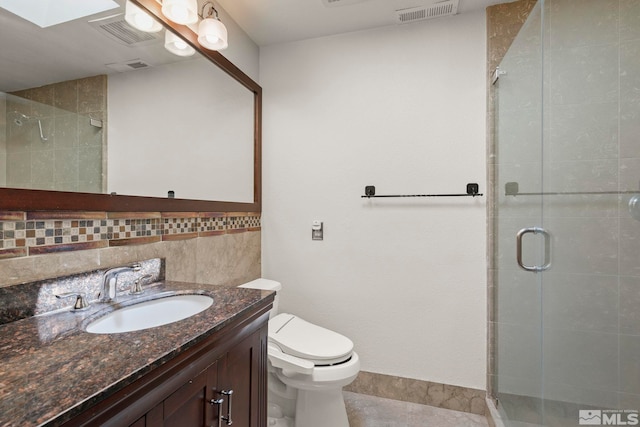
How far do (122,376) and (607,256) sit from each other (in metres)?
1.63

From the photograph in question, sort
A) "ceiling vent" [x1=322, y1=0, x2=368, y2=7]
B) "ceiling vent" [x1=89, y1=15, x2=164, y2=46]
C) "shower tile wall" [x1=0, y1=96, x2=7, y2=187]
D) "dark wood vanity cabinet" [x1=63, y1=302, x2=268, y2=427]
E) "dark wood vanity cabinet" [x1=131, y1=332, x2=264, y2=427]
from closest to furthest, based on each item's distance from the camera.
A: "dark wood vanity cabinet" [x1=63, y1=302, x2=268, y2=427] → "dark wood vanity cabinet" [x1=131, y1=332, x2=264, y2=427] → "shower tile wall" [x1=0, y1=96, x2=7, y2=187] → "ceiling vent" [x1=89, y1=15, x2=164, y2=46] → "ceiling vent" [x1=322, y1=0, x2=368, y2=7]

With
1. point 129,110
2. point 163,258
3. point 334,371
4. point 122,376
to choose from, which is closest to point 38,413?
point 122,376

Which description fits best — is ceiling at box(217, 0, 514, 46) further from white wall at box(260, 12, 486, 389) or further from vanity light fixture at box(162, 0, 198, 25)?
vanity light fixture at box(162, 0, 198, 25)

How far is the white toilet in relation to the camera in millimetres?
1457

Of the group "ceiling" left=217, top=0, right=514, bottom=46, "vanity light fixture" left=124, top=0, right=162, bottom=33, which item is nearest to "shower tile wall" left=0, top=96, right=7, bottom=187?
"vanity light fixture" left=124, top=0, right=162, bottom=33

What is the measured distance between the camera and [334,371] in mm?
1462

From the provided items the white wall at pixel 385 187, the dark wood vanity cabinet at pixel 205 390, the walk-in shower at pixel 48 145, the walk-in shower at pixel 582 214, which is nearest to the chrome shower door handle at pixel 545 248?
the walk-in shower at pixel 582 214

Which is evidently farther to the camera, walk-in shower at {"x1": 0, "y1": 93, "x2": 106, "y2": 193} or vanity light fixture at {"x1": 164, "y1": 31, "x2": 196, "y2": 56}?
vanity light fixture at {"x1": 164, "y1": 31, "x2": 196, "y2": 56}

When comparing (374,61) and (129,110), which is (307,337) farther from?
(374,61)

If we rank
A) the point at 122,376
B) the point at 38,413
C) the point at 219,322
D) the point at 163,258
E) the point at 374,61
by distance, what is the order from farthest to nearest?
the point at 374,61
the point at 163,258
the point at 219,322
the point at 122,376
the point at 38,413

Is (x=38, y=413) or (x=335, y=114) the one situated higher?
(x=335, y=114)

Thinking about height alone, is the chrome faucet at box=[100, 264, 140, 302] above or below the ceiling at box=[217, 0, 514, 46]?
below

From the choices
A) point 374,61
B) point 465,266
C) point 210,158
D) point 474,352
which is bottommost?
point 474,352
